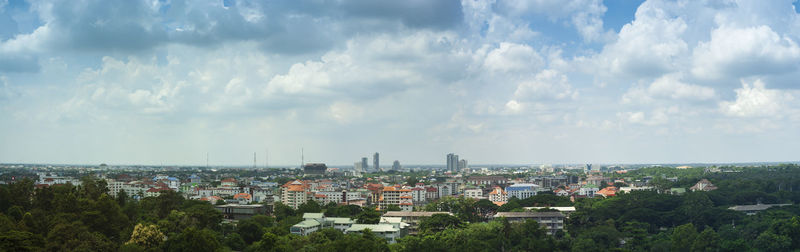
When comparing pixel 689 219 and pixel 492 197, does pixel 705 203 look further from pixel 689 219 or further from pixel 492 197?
pixel 492 197

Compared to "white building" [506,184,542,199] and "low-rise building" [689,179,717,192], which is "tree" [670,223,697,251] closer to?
"low-rise building" [689,179,717,192]

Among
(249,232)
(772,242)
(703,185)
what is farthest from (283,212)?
(703,185)

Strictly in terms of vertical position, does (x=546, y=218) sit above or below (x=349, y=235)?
below

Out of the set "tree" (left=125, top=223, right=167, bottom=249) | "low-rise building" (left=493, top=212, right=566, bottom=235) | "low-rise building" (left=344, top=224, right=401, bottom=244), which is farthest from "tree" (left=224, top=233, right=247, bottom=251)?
"low-rise building" (left=493, top=212, right=566, bottom=235)

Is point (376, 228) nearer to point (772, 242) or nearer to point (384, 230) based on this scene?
point (384, 230)

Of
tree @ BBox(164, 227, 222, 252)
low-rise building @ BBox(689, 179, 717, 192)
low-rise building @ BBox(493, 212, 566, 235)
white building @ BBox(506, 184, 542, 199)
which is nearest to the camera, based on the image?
tree @ BBox(164, 227, 222, 252)

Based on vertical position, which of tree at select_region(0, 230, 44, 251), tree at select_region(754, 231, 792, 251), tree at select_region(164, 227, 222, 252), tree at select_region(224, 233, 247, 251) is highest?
tree at select_region(0, 230, 44, 251)

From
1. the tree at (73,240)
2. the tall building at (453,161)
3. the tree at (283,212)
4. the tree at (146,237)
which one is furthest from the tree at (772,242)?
the tall building at (453,161)

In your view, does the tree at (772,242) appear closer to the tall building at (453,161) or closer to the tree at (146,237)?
the tree at (146,237)

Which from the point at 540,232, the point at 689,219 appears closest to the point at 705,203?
the point at 689,219

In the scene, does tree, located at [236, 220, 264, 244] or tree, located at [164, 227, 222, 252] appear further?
tree, located at [236, 220, 264, 244]

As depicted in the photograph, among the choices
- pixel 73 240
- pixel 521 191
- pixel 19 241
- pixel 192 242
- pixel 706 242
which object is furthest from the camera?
pixel 521 191
